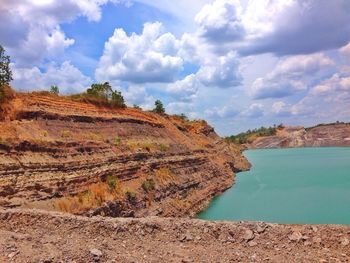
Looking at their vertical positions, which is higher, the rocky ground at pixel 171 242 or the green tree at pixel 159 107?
the green tree at pixel 159 107

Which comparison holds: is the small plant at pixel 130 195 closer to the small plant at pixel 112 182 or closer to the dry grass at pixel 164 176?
the small plant at pixel 112 182

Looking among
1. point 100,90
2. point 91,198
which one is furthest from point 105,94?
point 91,198

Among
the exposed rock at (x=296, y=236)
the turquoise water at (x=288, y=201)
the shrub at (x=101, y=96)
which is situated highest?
the shrub at (x=101, y=96)

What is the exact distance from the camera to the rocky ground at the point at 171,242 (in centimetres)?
1291

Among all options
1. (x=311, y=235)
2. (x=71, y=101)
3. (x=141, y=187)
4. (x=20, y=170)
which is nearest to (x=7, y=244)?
(x=311, y=235)

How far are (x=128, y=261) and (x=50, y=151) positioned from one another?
19.4 metres

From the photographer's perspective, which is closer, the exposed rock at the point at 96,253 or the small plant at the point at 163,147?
the exposed rock at the point at 96,253

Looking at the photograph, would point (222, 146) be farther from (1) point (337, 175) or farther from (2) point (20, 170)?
(2) point (20, 170)

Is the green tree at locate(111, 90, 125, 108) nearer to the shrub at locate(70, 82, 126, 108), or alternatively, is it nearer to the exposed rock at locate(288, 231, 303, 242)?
the shrub at locate(70, 82, 126, 108)

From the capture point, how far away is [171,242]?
14562 millimetres

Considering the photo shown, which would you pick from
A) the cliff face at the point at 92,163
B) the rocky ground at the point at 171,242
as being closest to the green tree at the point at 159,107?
the cliff face at the point at 92,163

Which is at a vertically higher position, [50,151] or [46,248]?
[50,151]

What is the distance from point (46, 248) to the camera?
13.4 m

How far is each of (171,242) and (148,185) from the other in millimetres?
25464
